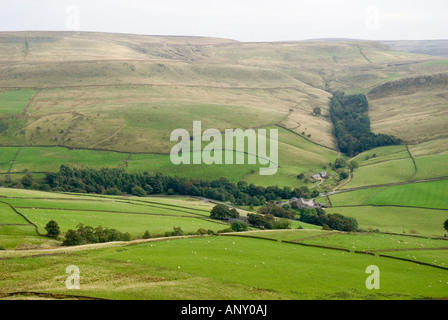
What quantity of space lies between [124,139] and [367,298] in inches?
5364

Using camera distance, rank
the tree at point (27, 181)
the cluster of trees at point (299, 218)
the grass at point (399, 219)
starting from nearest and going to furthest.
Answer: the cluster of trees at point (299, 218) → the grass at point (399, 219) → the tree at point (27, 181)

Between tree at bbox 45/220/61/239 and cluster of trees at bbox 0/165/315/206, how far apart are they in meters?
60.0

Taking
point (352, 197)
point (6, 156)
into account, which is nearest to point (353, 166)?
point (352, 197)

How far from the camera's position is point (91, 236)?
208ft

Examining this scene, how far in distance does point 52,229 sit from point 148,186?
67.8 metres

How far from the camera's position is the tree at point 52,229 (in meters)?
63.0

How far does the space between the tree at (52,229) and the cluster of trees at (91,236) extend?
2983mm

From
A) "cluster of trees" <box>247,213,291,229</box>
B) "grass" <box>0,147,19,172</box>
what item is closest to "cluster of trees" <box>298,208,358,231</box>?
"cluster of trees" <box>247,213,291,229</box>

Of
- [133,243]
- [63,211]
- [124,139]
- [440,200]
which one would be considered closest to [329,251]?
[133,243]

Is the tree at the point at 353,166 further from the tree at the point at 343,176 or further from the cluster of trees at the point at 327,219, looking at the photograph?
the cluster of trees at the point at 327,219

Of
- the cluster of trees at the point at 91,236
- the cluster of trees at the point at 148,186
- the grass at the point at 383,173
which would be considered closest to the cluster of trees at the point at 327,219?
the cluster of trees at the point at 148,186

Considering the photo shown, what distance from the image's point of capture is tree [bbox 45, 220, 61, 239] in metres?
63.0

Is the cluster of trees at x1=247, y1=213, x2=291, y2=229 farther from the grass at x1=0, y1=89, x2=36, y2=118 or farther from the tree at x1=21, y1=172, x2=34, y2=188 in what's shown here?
the grass at x1=0, y1=89, x2=36, y2=118
